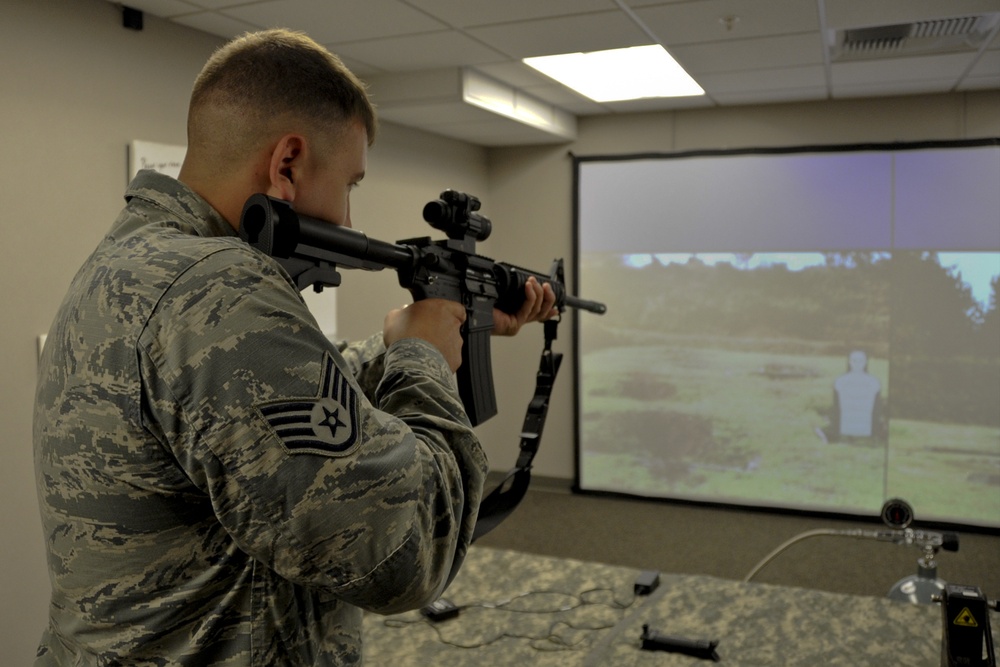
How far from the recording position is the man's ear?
3.07 ft

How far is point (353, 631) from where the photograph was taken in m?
0.98

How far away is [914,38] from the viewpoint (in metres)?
3.89

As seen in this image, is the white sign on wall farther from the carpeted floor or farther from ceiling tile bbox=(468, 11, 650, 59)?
the carpeted floor

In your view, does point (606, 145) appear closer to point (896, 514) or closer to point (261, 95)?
point (896, 514)

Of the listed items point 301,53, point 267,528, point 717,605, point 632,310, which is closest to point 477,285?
point 301,53

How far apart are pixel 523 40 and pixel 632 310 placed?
8.29ft

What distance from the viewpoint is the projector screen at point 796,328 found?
498 cm

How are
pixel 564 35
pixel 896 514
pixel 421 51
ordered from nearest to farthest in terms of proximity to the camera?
pixel 896 514 < pixel 564 35 < pixel 421 51

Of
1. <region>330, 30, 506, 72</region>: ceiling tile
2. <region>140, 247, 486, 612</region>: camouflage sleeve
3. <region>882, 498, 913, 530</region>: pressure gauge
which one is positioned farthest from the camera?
<region>330, 30, 506, 72</region>: ceiling tile

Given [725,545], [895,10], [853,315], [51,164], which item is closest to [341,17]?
[51,164]

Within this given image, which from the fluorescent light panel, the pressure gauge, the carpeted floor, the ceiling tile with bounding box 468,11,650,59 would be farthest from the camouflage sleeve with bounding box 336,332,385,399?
the carpeted floor

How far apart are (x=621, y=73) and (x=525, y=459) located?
3.27 metres

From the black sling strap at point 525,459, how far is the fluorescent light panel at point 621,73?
7.53 feet

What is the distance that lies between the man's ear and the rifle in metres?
0.03
